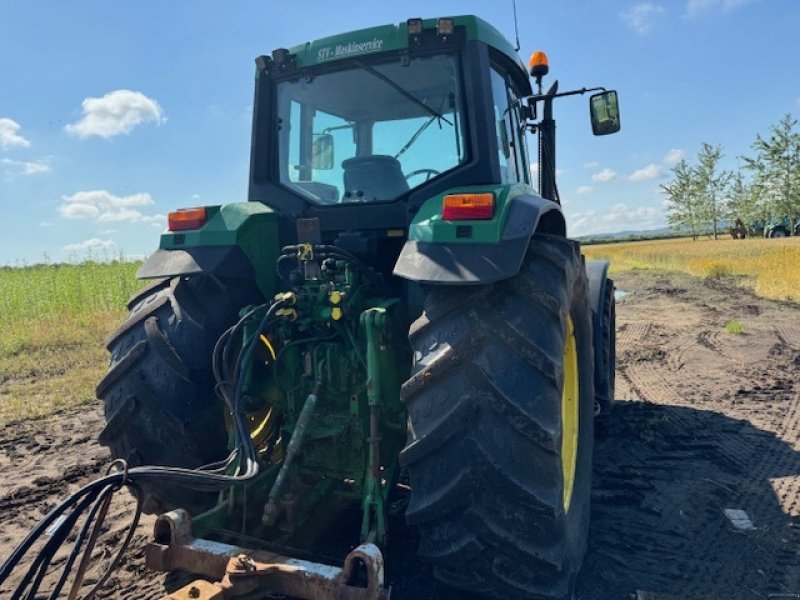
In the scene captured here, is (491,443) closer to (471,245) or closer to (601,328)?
(471,245)

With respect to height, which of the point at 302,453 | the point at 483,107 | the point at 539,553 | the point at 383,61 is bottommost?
the point at 539,553

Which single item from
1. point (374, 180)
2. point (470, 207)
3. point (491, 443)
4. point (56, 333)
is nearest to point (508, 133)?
point (374, 180)

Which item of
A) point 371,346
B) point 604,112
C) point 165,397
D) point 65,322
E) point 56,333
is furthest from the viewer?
point 65,322

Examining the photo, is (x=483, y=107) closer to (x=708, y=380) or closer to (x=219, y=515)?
(x=219, y=515)

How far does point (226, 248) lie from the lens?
8.96 feet

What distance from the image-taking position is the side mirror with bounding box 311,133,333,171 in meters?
3.28

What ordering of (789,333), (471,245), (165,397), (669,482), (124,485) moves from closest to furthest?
(124,485) → (471,245) → (165,397) → (669,482) → (789,333)

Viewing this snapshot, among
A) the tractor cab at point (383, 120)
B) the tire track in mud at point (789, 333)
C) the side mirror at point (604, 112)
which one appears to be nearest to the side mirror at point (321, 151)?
the tractor cab at point (383, 120)

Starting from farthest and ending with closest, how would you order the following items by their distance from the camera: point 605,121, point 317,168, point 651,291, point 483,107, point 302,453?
1. point 651,291
2. point 605,121
3. point 317,168
4. point 483,107
5. point 302,453

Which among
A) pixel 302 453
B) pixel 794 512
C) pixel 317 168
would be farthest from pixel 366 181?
pixel 794 512

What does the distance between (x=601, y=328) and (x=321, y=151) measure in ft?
7.36

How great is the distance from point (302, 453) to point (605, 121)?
9.51ft

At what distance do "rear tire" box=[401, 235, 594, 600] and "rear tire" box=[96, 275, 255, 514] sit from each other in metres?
1.07

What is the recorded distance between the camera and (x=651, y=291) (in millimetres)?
14094
